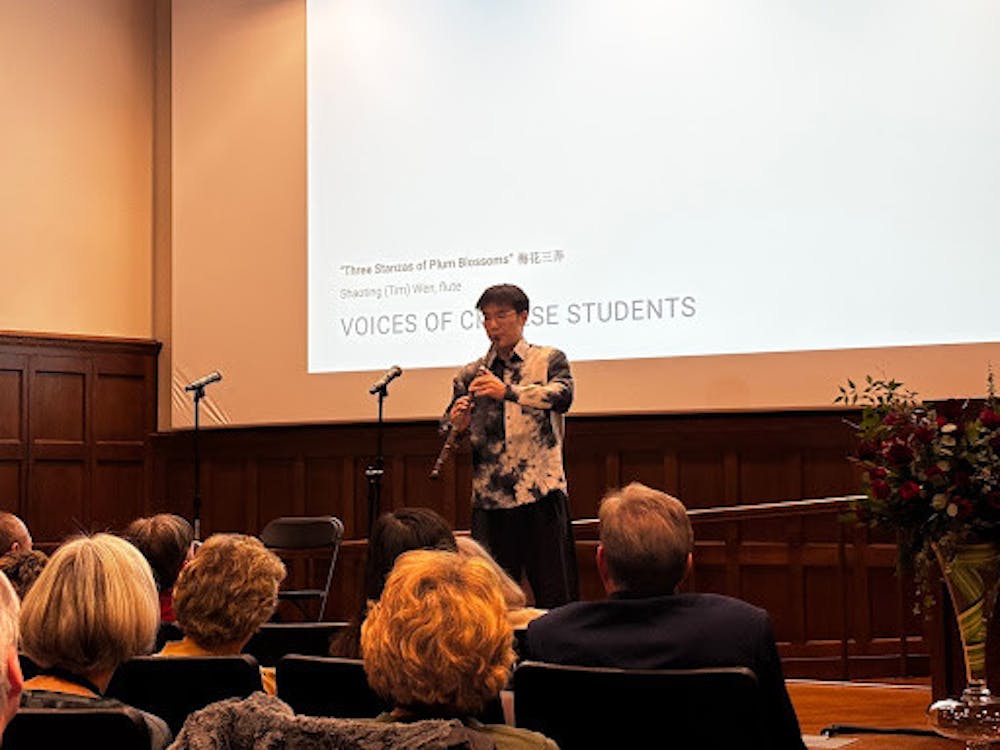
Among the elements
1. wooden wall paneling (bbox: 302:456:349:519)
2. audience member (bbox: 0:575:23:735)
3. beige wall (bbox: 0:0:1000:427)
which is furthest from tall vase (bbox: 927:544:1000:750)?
wooden wall paneling (bbox: 302:456:349:519)

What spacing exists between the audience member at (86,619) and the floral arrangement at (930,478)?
4.74 ft

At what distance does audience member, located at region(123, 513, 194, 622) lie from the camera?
3.83 meters

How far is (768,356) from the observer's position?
22.2 ft

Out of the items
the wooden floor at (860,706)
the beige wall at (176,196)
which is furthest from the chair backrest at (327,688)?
the beige wall at (176,196)

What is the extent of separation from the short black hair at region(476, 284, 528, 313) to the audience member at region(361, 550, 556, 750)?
365cm

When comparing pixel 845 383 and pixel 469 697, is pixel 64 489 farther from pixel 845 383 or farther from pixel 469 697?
pixel 469 697

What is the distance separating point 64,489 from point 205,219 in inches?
67.8

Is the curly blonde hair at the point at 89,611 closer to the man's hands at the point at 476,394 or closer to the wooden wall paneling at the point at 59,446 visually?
the man's hands at the point at 476,394

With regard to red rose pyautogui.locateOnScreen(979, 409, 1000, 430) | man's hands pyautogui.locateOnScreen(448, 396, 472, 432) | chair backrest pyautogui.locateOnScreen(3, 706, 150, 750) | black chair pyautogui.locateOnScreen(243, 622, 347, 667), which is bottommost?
black chair pyautogui.locateOnScreen(243, 622, 347, 667)

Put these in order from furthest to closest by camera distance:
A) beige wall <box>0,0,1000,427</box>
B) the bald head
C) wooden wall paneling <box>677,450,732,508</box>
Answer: beige wall <box>0,0,1000,427</box>, wooden wall paneling <box>677,450,732,508</box>, the bald head

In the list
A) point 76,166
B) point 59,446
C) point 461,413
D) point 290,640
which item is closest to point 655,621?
point 290,640

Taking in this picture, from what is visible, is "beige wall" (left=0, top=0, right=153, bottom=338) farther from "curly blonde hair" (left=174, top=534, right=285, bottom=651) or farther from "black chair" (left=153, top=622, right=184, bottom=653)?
"curly blonde hair" (left=174, top=534, right=285, bottom=651)

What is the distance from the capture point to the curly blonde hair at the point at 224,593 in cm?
309

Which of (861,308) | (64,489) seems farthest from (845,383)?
(64,489)
